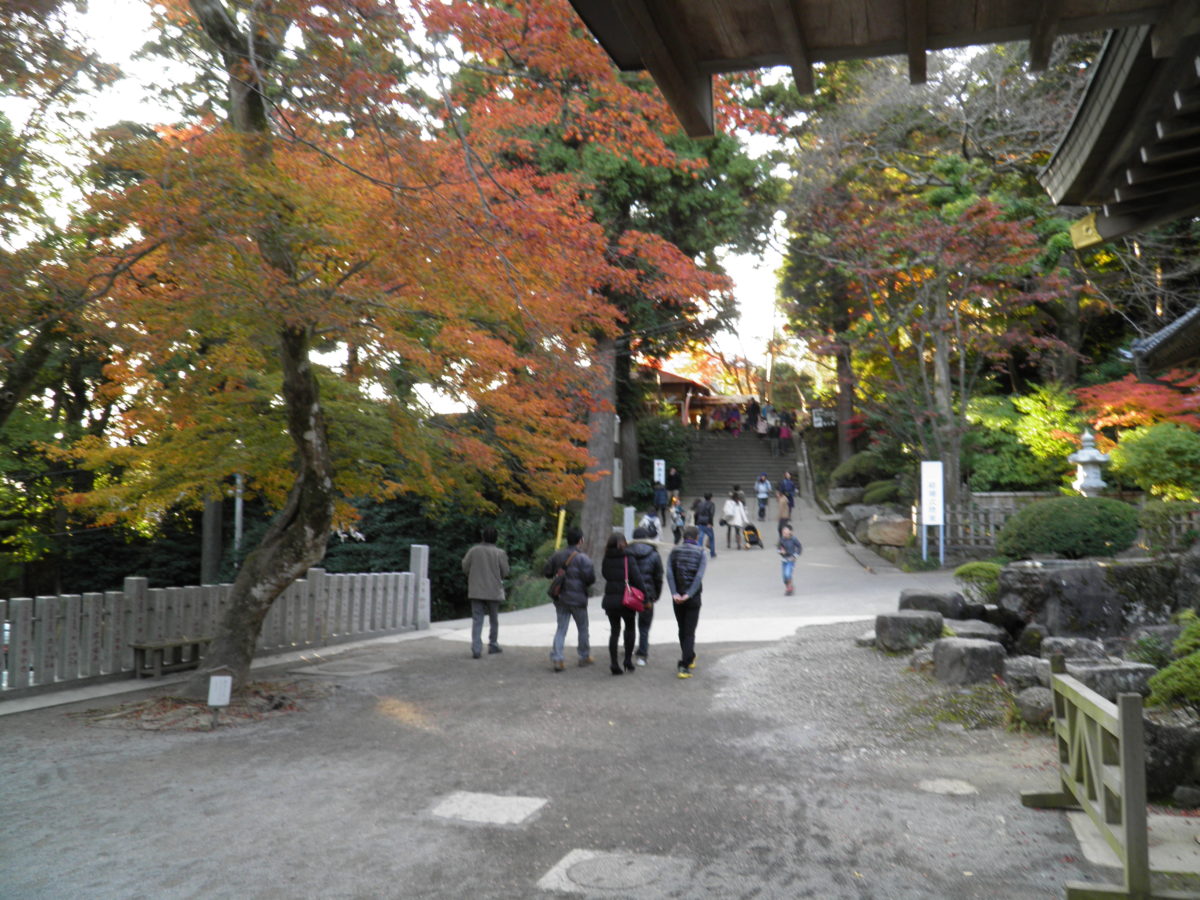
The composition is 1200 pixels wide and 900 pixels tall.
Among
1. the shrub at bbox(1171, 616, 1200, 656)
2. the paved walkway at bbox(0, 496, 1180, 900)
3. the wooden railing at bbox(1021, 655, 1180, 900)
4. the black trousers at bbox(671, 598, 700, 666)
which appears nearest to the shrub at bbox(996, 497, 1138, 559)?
the paved walkway at bbox(0, 496, 1180, 900)

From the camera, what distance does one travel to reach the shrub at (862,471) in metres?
30.0

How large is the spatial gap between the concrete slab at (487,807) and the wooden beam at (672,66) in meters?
4.12

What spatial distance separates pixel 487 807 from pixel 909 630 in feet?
20.5

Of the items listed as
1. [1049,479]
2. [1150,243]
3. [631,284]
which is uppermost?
[1150,243]

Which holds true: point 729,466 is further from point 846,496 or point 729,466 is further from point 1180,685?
point 1180,685

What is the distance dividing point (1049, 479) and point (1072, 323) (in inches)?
161

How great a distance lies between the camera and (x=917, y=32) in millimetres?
3111

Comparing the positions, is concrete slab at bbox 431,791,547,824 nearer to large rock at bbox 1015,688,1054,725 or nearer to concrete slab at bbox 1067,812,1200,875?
concrete slab at bbox 1067,812,1200,875

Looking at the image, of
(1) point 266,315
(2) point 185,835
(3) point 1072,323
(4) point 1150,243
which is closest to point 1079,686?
(2) point 185,835

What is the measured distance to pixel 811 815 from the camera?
220 inches

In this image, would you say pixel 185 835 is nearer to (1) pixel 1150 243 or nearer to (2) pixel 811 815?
(2) pixel 811 815

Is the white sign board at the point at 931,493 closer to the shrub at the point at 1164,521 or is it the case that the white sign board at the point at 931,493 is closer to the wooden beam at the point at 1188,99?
the shrub at the point at 1164,521

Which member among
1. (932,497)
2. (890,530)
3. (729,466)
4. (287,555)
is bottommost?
(287,555)

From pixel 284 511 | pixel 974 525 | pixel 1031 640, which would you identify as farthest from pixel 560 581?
pixel 974 525
